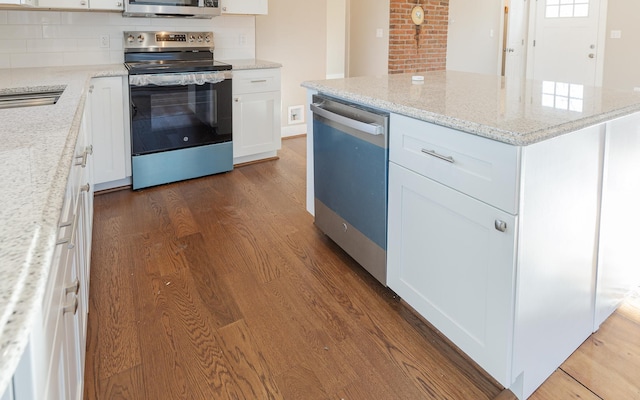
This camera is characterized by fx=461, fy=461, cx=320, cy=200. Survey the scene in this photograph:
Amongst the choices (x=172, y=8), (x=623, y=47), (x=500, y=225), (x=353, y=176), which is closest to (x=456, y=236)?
(x=500, y=225)

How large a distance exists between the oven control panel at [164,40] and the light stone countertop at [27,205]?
1.90 metres

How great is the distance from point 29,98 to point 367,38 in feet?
14.0

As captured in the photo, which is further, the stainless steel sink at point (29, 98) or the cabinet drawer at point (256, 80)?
the cabinet drawer at point (256, 80)

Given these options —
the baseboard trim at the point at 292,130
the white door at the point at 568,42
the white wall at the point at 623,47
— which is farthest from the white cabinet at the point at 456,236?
the white door at the point at 568,42

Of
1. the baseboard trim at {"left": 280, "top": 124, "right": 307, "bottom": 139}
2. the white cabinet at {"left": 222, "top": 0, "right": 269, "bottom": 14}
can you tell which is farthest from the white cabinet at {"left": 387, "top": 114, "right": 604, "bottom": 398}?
the baseboard trim at {"left": 280, "top": 124, "right": 307, "bottom": 139}

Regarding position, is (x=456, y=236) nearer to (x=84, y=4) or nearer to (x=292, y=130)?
(x=84, y=4)

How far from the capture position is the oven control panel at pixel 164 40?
352 centimetres

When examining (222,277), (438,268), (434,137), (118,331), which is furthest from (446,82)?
(118,331)

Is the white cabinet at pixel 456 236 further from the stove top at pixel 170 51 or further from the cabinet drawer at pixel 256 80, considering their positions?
the cabinet drawer at pixel 256 80

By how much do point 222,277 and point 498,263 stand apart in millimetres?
1327

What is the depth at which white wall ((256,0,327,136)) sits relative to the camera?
4617mm

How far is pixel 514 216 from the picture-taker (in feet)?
4.28

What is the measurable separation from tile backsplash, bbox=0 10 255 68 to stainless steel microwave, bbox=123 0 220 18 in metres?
0.15

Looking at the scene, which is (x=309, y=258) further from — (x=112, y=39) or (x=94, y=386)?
(x=112, y=39)
